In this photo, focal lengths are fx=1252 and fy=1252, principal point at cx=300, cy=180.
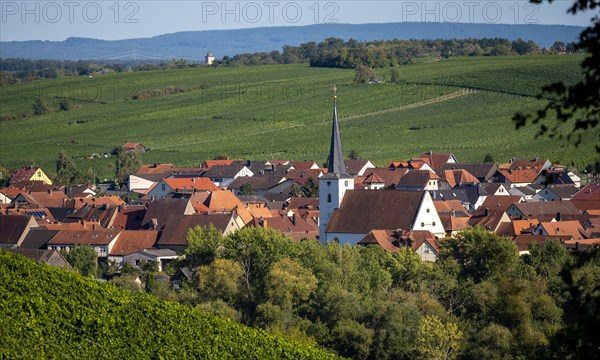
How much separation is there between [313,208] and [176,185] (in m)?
17.2

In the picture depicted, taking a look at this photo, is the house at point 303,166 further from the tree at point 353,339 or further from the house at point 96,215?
the tree at point 353,339

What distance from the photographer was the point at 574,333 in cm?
1127

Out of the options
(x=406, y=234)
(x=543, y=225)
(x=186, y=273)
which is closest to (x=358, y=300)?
(x=186, y=273)

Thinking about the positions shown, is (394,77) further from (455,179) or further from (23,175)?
(23,175)

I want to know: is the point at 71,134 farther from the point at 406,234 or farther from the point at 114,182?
the point at 406,234

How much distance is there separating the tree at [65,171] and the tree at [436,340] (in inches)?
2643

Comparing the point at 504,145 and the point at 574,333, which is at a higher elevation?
the point at 574,333

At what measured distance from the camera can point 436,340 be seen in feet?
122

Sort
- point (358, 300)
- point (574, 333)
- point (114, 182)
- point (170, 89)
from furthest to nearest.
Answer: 1. point (170, 89)
2. point (114, 182)
3. point (358, 300)
4. point (574, 333)

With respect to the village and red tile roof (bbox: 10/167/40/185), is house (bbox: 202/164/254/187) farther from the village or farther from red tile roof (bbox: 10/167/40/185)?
red tile roof (bbox: 10/167/40/185)

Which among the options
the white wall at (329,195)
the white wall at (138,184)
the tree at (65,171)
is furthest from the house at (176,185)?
the white wall at (329,195)

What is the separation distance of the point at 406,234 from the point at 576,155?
45.5 m

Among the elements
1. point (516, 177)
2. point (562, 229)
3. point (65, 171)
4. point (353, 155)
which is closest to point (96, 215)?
point (562, 229)

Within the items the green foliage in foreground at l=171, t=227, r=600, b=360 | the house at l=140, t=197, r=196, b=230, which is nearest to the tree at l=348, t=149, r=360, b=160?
the house at l=140, t=197, r=196, b=230
